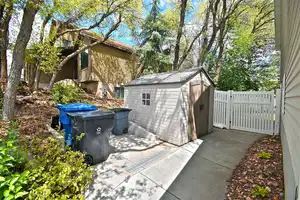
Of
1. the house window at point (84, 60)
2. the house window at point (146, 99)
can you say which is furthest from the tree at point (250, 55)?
the house window at point (84, 60)

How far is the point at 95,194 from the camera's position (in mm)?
2752

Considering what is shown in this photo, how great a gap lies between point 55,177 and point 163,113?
13.4ft

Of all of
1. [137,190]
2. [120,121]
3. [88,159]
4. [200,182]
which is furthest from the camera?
[120,121]

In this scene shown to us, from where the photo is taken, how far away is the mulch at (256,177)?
106 inches

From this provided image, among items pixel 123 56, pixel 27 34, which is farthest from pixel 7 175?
pixel 123 56

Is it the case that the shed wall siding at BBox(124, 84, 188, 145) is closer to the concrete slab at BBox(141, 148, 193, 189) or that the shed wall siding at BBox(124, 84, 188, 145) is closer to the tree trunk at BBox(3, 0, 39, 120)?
the concrete slab at BBox(141, 148, 193, 189)

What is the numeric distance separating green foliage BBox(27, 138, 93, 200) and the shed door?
429 cm

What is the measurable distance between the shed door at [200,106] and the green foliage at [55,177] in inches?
169

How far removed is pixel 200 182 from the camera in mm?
3129

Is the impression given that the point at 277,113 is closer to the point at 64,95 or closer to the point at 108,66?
the point at 64,95

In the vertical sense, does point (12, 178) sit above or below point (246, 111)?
below

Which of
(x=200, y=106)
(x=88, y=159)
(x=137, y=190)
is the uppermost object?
(x=200, y=106)

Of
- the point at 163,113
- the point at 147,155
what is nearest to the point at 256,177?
the point at 147,155

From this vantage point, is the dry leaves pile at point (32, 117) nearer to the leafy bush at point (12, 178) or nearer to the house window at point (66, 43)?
the leafy bush at point (12, 178)
